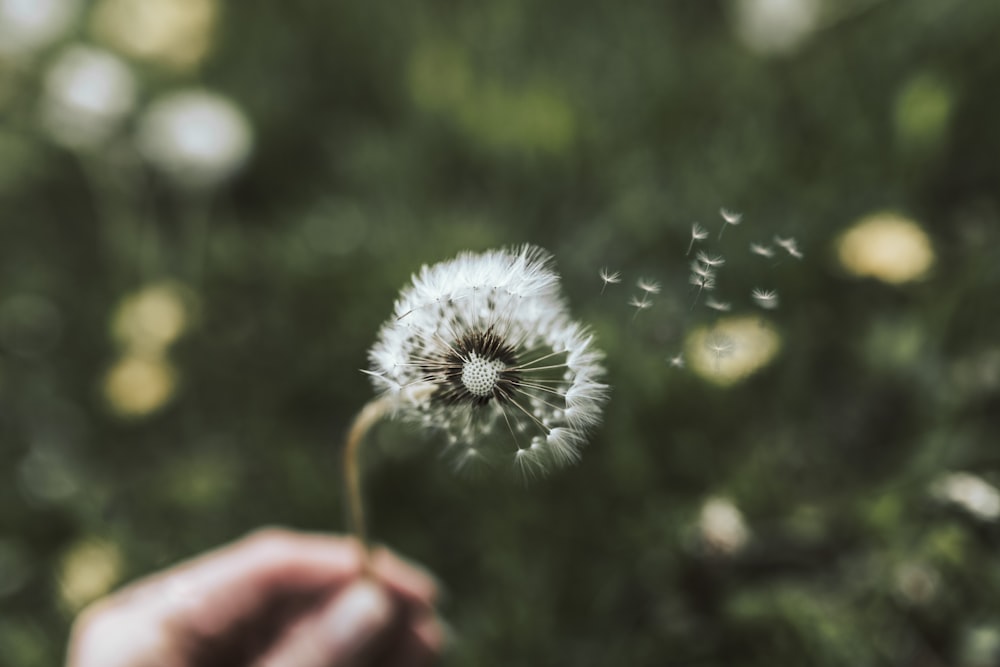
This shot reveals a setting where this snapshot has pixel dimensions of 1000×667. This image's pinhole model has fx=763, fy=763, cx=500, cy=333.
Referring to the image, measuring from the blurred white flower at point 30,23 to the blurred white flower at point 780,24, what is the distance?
1.18 m

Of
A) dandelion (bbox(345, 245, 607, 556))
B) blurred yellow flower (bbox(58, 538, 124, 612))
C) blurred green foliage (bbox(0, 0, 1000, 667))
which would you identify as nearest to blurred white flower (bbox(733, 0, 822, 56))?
blurred green foliage (bbox(0, 0, 1000, 667))

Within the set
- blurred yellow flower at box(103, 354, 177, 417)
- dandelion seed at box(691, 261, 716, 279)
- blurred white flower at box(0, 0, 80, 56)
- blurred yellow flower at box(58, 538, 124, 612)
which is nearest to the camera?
dandelion seed at box(691, 261, 716, 279)

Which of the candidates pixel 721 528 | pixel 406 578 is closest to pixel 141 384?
pixel 406 578

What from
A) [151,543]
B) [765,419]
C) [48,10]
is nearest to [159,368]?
[151,543]

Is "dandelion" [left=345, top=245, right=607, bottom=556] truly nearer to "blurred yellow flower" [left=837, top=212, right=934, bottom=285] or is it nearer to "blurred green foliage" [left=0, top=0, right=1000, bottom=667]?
"blurred green foliage" [left=0, top=0, right=1000, bottom=667]

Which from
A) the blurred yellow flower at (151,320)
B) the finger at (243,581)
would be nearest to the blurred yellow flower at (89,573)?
the finger at (243,581)

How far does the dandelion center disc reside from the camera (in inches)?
16.9

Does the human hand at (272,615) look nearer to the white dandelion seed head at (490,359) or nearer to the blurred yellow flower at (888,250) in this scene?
the white dandelion seed head at (490,359)

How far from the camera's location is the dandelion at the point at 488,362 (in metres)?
0.44

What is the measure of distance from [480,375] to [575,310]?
577 millimetres

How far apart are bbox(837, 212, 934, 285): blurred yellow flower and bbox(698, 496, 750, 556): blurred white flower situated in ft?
0.97

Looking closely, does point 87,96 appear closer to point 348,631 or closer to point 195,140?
point 195,140

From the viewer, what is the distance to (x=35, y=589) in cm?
108

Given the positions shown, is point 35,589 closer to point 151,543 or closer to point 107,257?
point 151,543
